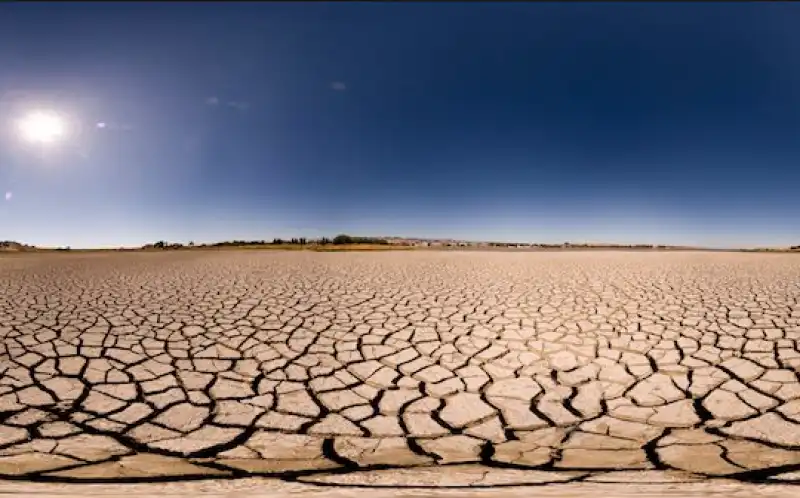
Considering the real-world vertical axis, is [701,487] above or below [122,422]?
above

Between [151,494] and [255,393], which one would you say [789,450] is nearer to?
[151,494]

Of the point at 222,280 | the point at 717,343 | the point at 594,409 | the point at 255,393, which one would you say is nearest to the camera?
the point at 594,409

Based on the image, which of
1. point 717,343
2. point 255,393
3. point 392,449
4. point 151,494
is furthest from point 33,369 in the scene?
point 717,343

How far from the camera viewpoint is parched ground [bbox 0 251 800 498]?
4.52ft

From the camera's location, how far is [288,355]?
2875 mm

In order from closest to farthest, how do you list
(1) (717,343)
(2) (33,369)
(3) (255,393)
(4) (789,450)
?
(4) (789,450)
(3) (255,393)
(2) (33,369)
(1) (717,343)

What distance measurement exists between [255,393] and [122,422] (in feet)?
2.00

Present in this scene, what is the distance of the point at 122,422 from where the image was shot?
1.81 m

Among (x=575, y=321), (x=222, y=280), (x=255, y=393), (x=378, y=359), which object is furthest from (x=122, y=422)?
(x=222, y=280)

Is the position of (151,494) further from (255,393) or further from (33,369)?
(33,369)

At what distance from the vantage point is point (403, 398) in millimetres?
2129

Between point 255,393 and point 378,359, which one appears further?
point 378,359

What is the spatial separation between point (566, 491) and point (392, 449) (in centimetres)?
77

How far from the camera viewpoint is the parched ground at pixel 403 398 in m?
1.38
